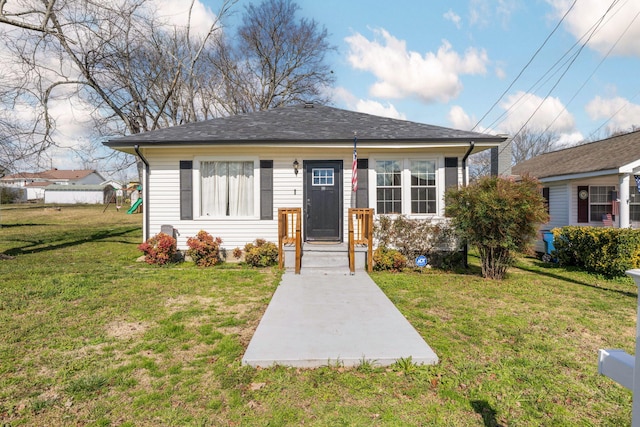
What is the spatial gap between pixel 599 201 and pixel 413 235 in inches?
302

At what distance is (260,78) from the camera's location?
2494cm

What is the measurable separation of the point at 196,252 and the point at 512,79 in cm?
1500

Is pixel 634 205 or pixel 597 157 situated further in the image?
pixel 597 157

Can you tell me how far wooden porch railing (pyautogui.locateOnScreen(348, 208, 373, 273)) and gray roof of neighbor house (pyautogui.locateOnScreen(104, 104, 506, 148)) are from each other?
5.55 feet

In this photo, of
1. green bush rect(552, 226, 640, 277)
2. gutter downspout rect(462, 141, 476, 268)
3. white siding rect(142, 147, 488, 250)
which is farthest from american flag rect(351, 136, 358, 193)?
green bush rect(552, 226, 640, 277)

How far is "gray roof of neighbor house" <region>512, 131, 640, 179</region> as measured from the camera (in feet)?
33.1

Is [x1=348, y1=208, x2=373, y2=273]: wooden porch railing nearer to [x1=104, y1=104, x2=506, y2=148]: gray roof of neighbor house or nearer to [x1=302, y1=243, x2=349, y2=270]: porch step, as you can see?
[x1=302, y1=243, x2=349, y2=270]: porch step

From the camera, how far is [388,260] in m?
7.71

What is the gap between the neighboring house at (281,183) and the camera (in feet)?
27.7

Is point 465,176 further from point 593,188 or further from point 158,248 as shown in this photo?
point 158,248

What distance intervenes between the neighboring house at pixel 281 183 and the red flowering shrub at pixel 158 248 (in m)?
0.51

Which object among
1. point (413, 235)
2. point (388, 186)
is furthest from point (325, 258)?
point (388, 186)

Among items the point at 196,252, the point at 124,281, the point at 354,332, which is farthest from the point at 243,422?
the point at 196,252

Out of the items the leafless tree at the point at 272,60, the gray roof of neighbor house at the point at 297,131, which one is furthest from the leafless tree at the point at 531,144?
the gray roof of neighbor house at the point at 297,131
